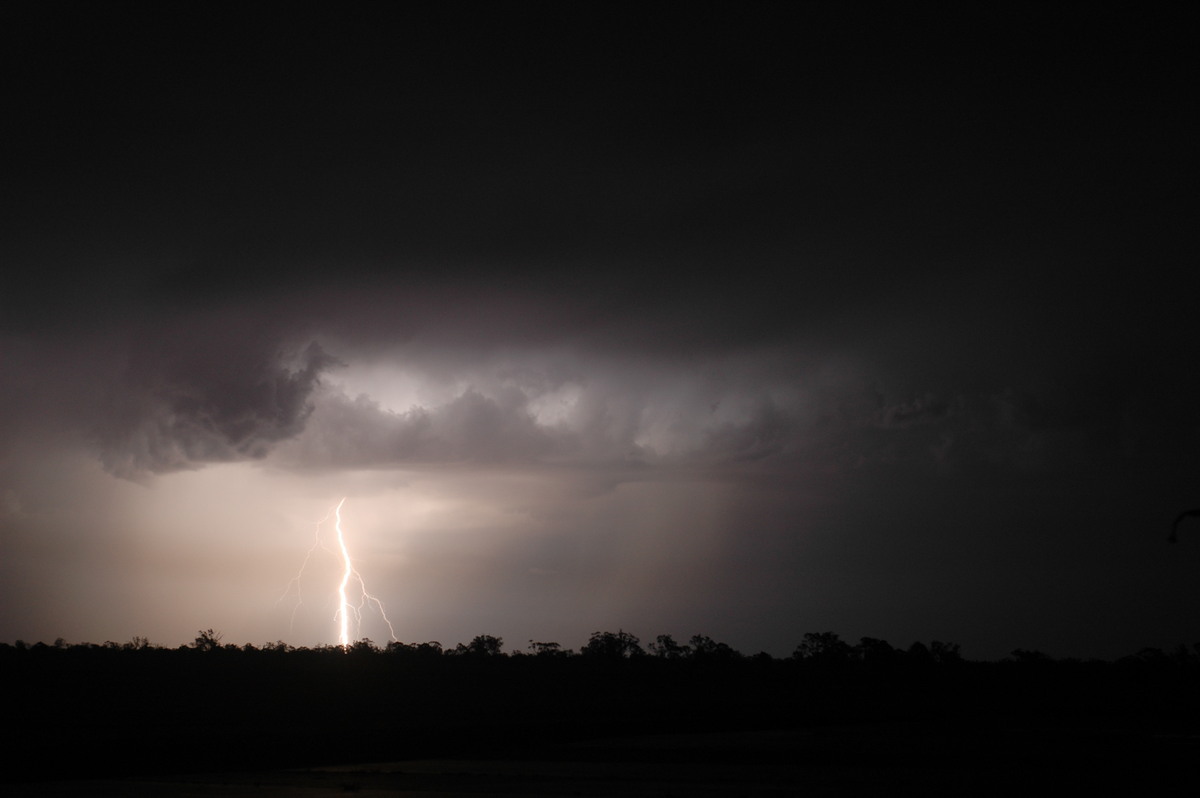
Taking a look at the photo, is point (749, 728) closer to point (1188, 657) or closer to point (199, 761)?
point (199, 761)

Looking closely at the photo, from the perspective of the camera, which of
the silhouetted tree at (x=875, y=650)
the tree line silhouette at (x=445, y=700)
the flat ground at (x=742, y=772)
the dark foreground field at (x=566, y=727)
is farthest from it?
the silhouetted tree at (x=875, y=650)

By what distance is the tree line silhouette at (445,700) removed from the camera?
37781mm

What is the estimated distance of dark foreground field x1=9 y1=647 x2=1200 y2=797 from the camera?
2534 cm

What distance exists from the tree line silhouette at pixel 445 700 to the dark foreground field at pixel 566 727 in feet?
0.90

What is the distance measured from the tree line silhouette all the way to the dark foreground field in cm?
27

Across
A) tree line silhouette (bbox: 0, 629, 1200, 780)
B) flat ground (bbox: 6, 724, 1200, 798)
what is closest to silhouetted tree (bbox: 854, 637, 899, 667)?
tree line silhouette (bbox: 0, 629, 1200, 780)

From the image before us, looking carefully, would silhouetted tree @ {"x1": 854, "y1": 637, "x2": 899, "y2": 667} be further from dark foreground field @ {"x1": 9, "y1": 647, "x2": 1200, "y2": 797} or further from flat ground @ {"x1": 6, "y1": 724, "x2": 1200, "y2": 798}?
flat ground @ {"x1": 6, "y1": 724, "x2": 1200, "y2": 798}

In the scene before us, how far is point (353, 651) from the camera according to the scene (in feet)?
371

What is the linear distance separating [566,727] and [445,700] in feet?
87.6

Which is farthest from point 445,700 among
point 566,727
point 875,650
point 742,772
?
point 875,650

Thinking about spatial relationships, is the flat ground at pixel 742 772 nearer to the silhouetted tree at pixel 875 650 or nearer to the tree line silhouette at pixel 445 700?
the tree line silhouette at pixel 445 700

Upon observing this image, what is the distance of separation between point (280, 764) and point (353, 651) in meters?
85.1

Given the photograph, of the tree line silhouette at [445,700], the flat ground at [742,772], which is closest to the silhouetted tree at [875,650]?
the tree line silhouette at [445,700]

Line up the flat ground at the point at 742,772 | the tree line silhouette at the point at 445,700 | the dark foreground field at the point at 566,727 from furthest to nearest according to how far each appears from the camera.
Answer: the tree line silhouette at the point at 445,700 < the dark foreground field at the point at 566,727 < the flat ground at the point at 742,772
